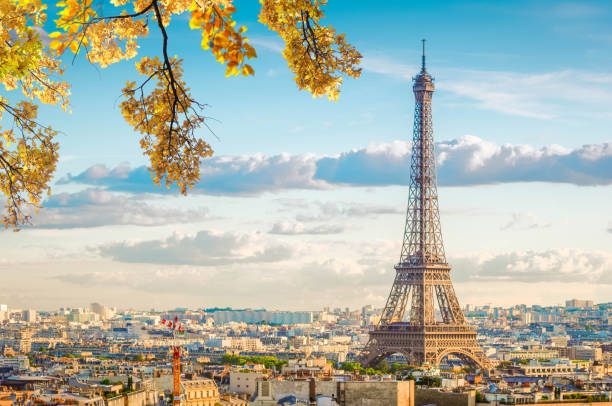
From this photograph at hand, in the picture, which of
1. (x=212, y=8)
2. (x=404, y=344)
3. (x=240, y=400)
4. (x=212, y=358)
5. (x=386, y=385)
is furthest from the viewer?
(x=212, y=358)

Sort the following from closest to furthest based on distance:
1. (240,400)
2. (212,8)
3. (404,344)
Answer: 1. (212,8)
2. (240,400)
3. (404,344)

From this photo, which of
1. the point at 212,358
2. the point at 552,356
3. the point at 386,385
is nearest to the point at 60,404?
the point at 386,385

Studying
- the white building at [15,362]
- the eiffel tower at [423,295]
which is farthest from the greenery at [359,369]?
the white building at [15,362]

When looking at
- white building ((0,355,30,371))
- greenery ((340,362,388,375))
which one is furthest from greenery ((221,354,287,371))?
white building ((0,355,30,371))

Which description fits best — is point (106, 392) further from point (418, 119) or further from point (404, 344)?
point (418, 119)

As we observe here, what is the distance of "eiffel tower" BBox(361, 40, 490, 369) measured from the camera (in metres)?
103

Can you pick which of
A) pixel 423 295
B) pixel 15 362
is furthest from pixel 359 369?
pixel 15 362

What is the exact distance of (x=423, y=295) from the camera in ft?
340

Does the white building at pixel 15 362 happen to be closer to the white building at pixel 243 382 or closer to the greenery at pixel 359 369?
the greenery at pixel 359 369

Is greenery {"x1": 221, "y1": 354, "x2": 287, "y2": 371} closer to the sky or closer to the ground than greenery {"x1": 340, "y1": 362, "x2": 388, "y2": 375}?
closer to the sky

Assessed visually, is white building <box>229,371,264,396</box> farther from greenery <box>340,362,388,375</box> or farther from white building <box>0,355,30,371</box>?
white building <box>0,355,30,371</box>

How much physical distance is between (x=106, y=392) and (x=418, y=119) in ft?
153

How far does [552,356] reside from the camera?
16762cm

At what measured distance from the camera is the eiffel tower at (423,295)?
4045 inches
